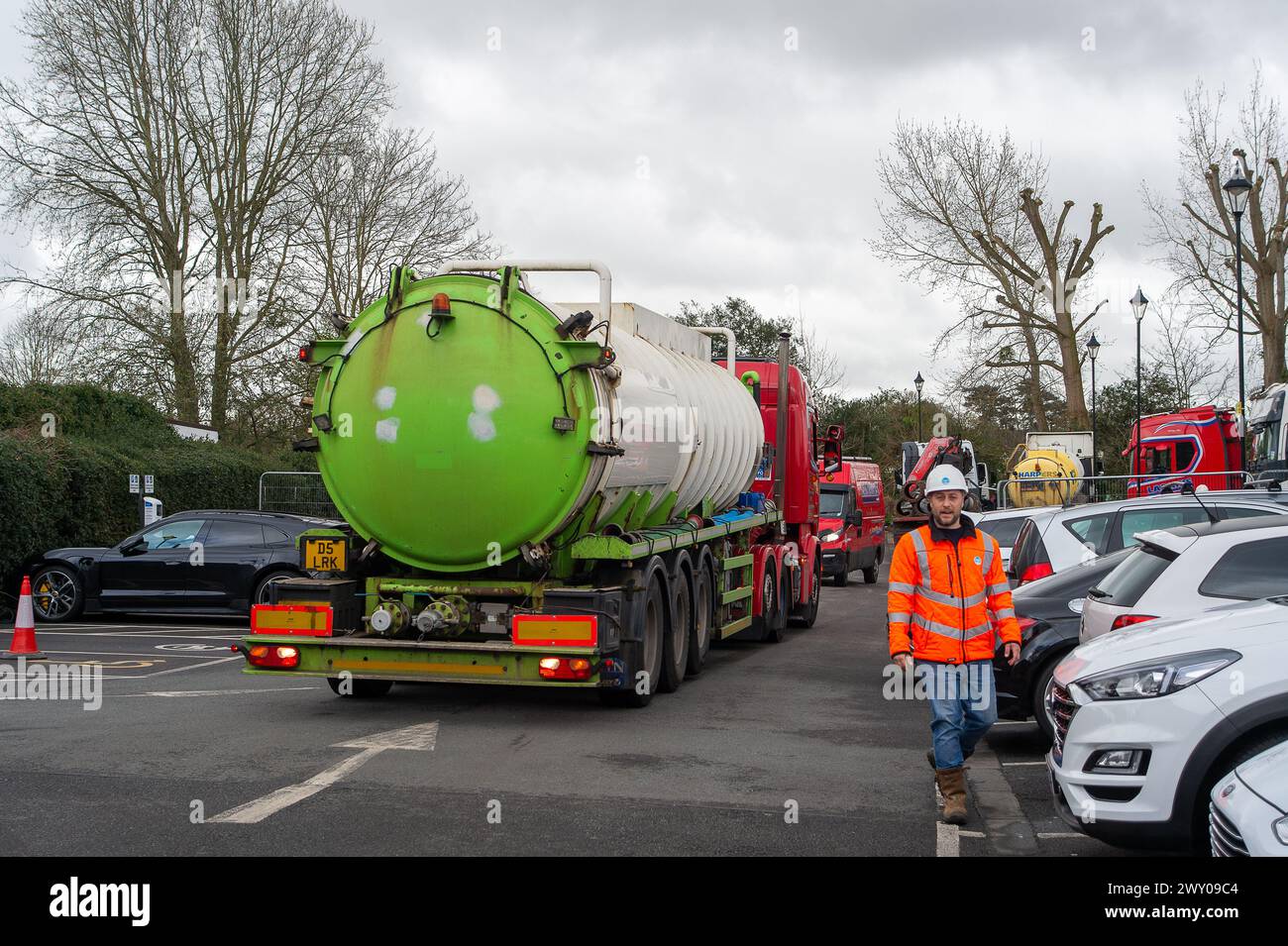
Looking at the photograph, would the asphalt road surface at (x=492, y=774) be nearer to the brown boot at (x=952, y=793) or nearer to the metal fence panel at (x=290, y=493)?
→ the brown boot at (x=952, y=793)

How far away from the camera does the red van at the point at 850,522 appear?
27.1 m

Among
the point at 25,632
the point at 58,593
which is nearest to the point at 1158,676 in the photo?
the point at 25,632

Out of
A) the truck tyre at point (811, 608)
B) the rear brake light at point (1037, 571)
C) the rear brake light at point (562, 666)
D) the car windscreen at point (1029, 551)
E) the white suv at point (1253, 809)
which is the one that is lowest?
the truck tyre at point (811, 608)

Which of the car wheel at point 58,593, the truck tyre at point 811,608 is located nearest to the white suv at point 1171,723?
the truck tyre at point 811,608

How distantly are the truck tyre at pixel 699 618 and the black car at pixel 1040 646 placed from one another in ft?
12.6

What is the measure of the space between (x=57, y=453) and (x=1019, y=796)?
676 inches

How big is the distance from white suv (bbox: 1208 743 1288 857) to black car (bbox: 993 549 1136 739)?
3.95m

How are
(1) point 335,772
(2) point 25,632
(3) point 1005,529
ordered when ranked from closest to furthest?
1. (1) point 335,772
2. (2) point 25,632
3. (3) point 1005,529

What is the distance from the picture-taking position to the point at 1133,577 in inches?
297

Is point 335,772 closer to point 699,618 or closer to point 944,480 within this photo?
point 944,480

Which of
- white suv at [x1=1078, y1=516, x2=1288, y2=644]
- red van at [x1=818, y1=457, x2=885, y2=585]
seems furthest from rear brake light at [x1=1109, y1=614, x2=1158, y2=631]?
red van at [x1=818, y1=457, x2=885, y2=585]

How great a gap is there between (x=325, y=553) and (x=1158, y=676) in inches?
269

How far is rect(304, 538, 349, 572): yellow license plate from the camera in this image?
33.8ft

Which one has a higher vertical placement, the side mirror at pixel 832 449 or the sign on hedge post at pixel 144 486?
the side mirror at pixel 832 449
